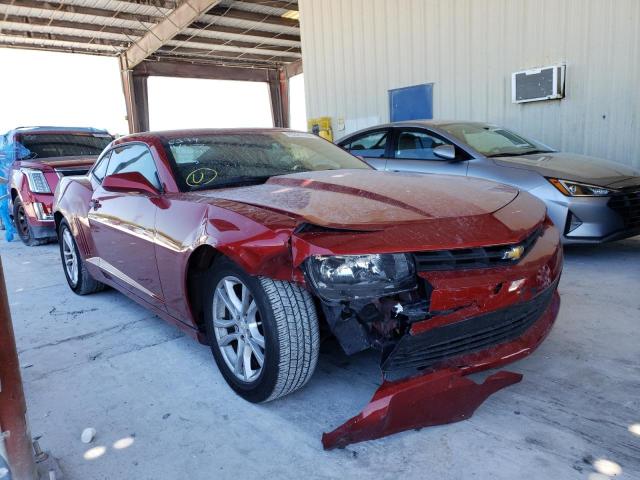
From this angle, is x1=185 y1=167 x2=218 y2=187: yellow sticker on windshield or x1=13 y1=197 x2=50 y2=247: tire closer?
x1=185 y1=167 x2=218 y2=187: yellow sticker on windshield

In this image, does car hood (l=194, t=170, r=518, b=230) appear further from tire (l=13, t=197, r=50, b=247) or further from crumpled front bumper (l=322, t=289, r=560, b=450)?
tire (l=13, t=197, r=50, b=247)

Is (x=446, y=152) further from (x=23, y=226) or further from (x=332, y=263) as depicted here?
(x=23, y=226)

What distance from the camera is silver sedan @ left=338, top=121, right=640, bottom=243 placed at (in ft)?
13.5

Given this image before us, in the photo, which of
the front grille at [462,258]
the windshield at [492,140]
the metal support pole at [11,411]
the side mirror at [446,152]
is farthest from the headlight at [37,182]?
the front grille at [462,258]

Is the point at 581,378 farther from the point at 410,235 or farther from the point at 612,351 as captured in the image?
the point at 410,235

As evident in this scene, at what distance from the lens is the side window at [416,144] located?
5.16 meters

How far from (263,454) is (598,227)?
3502mm

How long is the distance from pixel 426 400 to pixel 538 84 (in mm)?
6311

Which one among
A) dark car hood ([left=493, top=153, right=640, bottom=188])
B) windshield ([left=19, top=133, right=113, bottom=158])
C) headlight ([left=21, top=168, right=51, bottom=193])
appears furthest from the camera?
windshield ([left=19, top=133, right=113, bottom=158])

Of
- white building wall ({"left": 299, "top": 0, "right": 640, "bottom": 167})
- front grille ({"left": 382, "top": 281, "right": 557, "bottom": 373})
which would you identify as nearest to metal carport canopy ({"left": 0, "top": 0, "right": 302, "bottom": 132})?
white building wall ({"left": 299, "top": 0, "right": 640, "bottom": 167})

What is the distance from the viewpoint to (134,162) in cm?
314

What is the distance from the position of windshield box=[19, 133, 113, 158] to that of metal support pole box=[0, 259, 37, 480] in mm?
6590

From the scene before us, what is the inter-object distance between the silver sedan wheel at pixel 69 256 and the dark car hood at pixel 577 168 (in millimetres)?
3881

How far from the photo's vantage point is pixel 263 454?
188 centimetres
